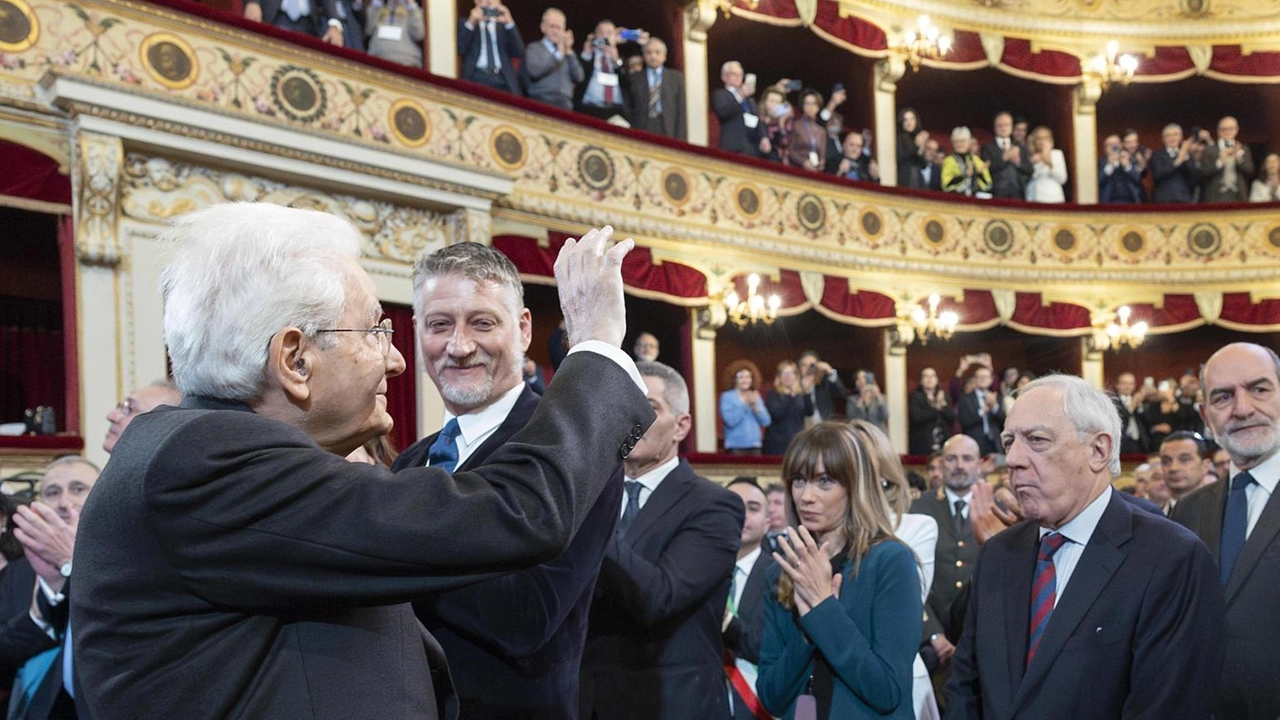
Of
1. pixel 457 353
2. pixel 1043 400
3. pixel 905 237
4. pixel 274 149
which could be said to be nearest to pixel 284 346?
pixel 457 353

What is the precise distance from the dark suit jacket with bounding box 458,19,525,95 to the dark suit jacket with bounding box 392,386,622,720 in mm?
7342

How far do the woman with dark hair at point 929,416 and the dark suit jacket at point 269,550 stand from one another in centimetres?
1072

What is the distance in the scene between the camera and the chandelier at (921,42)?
12398mm

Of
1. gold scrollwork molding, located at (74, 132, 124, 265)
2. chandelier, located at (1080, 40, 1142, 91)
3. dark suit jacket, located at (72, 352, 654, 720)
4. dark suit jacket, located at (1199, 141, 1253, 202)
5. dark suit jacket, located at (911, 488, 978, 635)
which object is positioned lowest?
dark suit jacket, located at (911, 488, 978, 635)

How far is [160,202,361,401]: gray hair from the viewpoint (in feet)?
3.84

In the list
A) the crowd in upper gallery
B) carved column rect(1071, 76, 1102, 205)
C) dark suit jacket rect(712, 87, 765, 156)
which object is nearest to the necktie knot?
the crowd in upper gallery

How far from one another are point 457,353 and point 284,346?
764mm

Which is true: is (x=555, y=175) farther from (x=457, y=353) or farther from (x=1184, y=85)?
(x=1184, y=85)

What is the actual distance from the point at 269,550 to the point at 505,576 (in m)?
0.53

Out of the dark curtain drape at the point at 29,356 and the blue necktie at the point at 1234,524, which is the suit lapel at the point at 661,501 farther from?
the dark curtain drape at the point at 29,356

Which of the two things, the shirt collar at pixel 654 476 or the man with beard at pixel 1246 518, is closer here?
the man with beard at pixel 1246 518

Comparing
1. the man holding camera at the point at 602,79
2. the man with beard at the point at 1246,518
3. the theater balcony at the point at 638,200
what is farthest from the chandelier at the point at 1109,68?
the man with beard at the point at 1246,518

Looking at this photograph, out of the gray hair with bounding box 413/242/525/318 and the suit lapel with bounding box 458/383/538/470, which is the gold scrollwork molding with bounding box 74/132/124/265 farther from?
the suit lapel with bounding box 458/383/538/470

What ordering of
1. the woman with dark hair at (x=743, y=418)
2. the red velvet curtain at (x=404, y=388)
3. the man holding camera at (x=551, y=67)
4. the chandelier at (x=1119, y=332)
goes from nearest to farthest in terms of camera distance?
the red velvet curtain at (x=404, y=388), the man holding camera at (x=551, y=67), the woman with dark hair at (x=743, y=418), the chandelier at (x=1119, y=332)
